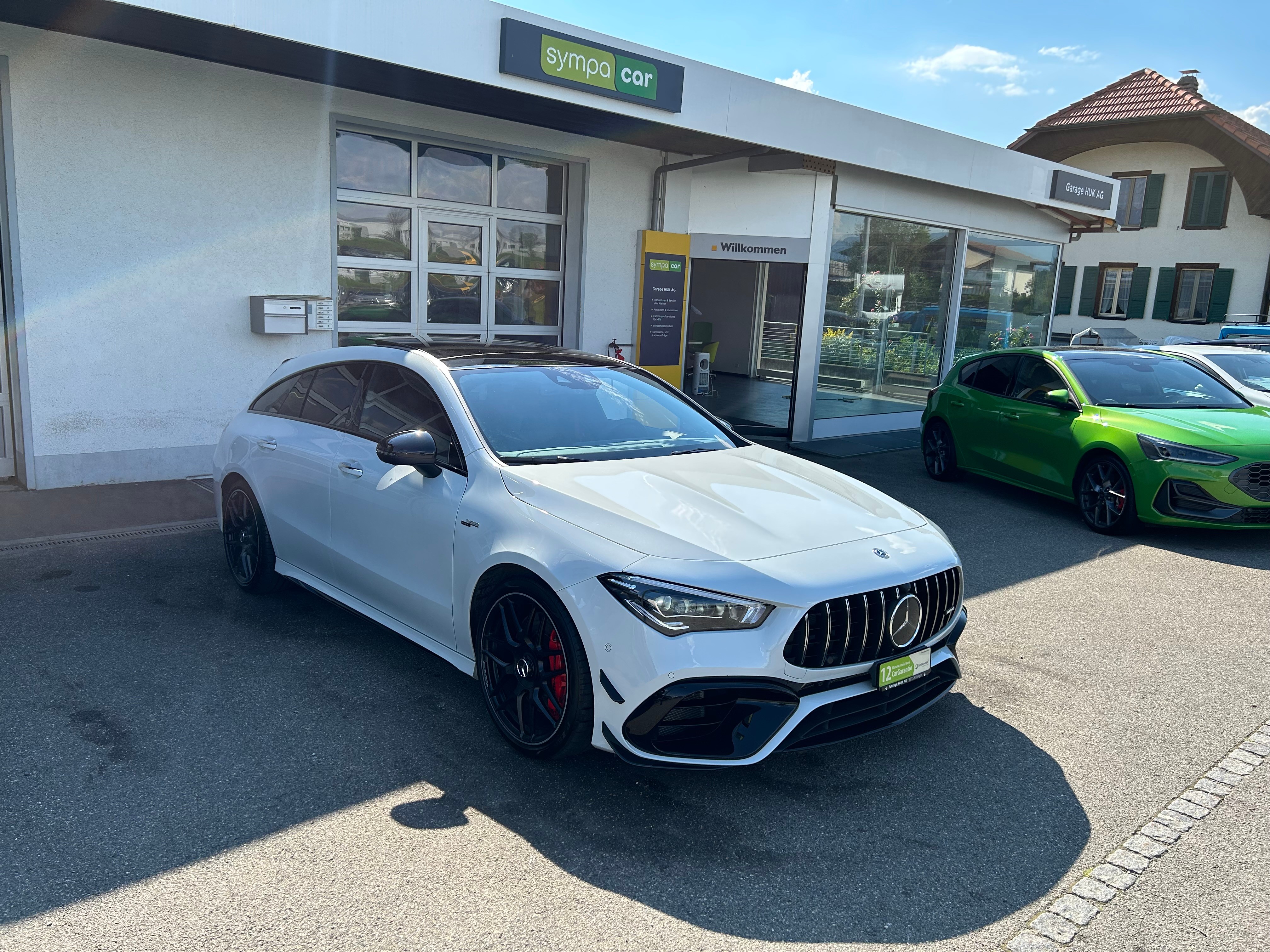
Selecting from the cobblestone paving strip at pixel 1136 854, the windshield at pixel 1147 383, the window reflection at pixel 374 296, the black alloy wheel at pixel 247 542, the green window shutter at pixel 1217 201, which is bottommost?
the cobblestone paving strip at pixel 1136 854

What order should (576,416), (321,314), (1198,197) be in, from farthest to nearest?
(1198,197) < (321,314) < (576,416)

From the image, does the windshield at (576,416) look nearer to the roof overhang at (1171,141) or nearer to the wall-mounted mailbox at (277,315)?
the wall-mounted mailbox at (277,315)

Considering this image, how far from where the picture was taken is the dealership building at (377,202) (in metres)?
7.46

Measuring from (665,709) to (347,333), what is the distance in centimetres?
727

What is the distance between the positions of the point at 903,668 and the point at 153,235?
7119 mm

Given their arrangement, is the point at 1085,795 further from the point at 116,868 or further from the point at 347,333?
the point at 347,333

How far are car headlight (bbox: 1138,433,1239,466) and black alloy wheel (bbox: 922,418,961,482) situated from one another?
2.51 metres

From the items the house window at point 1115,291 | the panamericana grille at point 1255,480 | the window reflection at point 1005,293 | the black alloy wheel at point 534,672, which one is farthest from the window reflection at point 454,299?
the house window at point 1115,291

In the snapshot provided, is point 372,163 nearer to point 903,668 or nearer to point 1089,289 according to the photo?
point 903,668

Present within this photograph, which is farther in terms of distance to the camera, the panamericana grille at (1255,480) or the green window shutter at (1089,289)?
the green window shutter at (1089,289)

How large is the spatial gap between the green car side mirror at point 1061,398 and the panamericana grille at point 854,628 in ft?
18.4

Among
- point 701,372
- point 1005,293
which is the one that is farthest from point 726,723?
point 1005,293

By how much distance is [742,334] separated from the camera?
2106cm

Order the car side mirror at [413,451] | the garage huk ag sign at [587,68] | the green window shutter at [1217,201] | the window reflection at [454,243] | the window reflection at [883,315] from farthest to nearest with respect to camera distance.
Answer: the green window shutter at [1217,201] < the window reflection at [883,315] < the window reflection at [454,243] < the garage huk ag sign at [587,68] < the car side mirror at [413,451]
